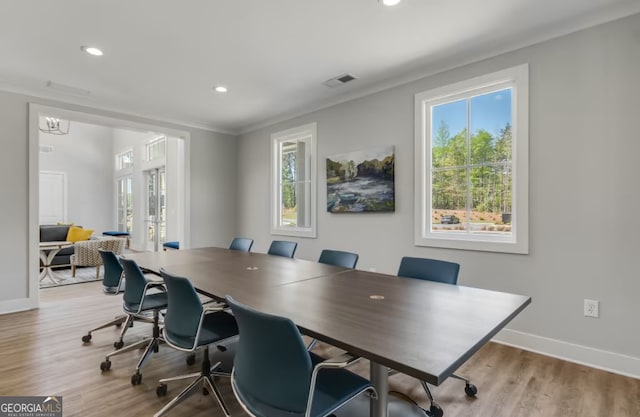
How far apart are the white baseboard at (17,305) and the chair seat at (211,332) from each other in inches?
126

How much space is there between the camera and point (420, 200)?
3523mm

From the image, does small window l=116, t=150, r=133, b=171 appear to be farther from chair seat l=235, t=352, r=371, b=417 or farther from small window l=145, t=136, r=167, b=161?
chair seat l=235, t=352, r=371, b=417

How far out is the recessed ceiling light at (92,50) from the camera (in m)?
2.97

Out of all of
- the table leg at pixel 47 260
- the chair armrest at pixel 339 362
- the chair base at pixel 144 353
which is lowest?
the chair base at pixel 144 353

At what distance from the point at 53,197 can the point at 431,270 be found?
34.5ft

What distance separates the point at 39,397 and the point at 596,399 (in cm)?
357

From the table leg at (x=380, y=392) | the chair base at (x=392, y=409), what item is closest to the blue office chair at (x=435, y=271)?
the chair base at (x=392, y=409)

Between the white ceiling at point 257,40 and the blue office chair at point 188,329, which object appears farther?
the white ceiling at point 257,40

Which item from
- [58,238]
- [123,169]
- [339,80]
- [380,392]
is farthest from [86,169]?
[380,392]

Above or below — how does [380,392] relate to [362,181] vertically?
below

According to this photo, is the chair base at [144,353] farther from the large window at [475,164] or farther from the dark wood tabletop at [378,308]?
the large window at [475,164]

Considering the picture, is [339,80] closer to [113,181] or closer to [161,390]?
[161,390]

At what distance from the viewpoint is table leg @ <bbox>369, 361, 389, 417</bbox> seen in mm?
1400

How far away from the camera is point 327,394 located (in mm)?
1356
